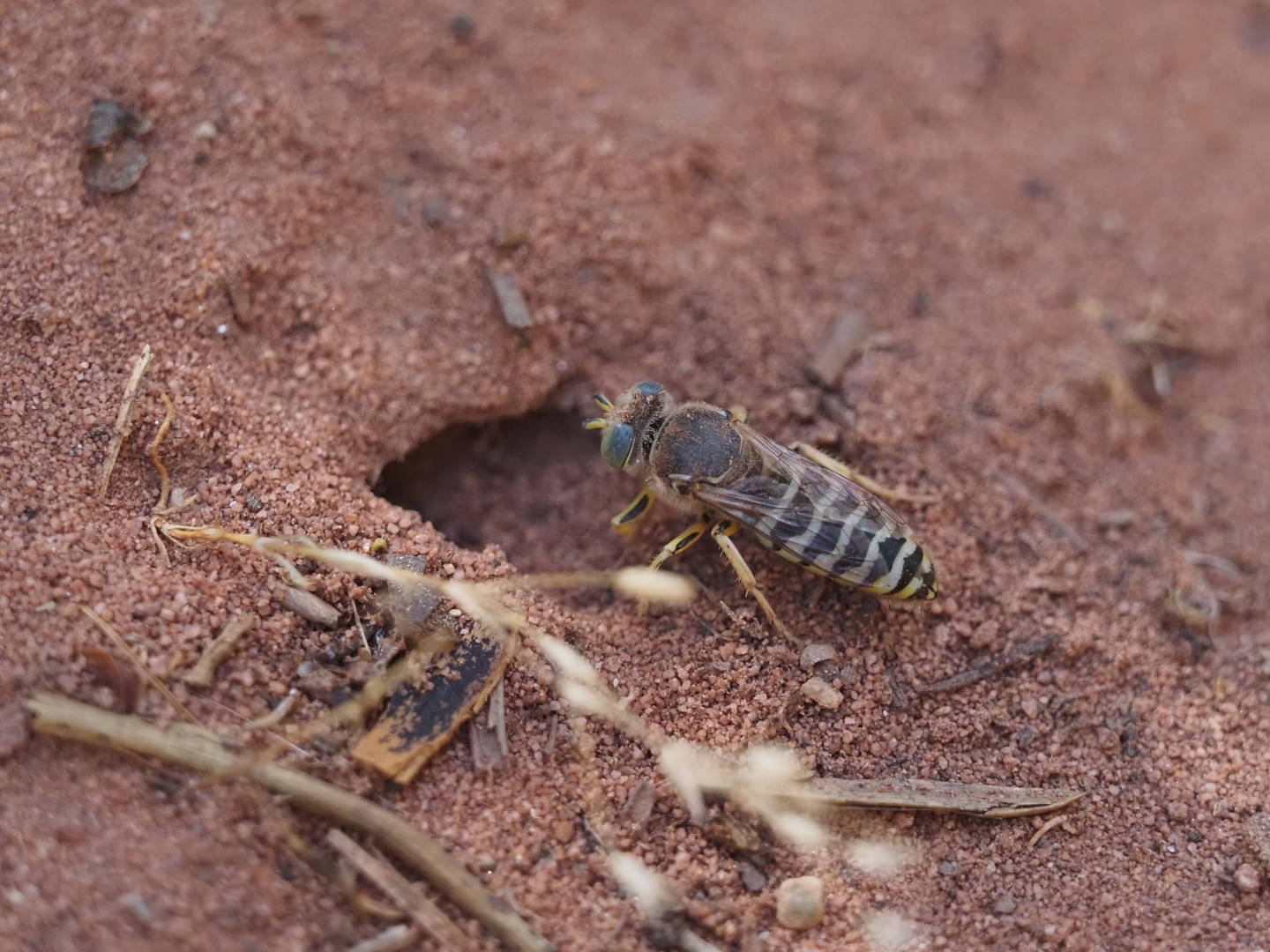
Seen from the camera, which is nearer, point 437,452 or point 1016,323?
point 437,452

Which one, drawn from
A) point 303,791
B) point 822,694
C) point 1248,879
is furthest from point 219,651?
point 1248,879

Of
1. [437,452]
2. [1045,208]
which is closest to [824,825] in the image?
[437,452]

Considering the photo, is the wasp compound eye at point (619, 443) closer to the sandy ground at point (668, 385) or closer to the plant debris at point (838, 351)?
the sandy ground at point (668, 385)

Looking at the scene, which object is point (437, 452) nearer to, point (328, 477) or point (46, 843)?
point (328, 477)

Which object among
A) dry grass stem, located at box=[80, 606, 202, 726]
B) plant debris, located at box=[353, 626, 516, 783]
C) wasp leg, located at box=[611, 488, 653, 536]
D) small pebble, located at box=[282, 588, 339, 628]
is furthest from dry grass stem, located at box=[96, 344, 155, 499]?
wasp leg, located at box=[611, 488, 653, 536]

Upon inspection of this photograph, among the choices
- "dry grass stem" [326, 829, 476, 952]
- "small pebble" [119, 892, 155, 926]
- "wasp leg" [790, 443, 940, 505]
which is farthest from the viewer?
"wasp leg" [790, 443, 940, 505]

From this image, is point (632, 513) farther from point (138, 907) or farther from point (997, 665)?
point (138, 907)

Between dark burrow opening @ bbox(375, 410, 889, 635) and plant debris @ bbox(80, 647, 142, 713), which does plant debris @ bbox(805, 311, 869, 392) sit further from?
plant debris @ bbox(80, 647, 142, 713)

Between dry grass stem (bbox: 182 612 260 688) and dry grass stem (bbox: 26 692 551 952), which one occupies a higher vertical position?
dry grass stem (bbox: 182 612 260 688)
